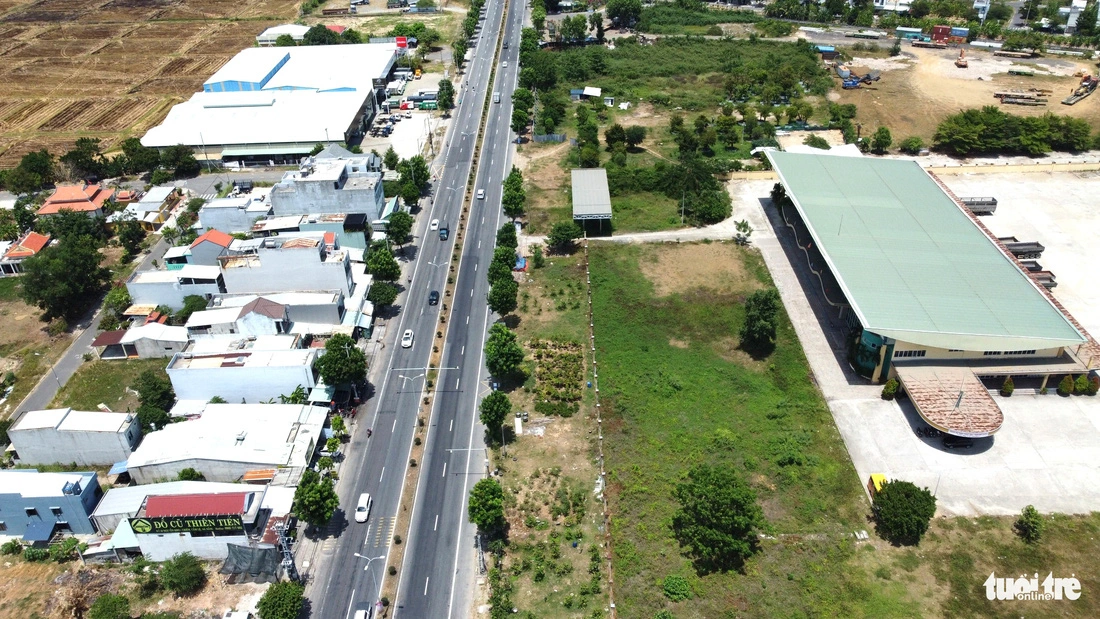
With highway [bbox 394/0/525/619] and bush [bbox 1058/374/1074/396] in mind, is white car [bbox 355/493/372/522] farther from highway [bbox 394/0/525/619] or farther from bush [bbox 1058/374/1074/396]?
bush [bbox 1058/374/1074/396]

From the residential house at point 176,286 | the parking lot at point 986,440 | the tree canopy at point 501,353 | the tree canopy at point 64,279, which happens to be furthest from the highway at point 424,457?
the tree canopy at point 64,279

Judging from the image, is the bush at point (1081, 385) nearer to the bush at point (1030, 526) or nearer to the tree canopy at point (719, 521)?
the bush at point (1030, 526)

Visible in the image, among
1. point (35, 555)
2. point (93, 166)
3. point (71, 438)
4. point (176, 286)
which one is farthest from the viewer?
point (93, 166)

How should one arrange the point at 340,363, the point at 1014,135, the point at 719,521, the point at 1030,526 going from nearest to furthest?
the point at 719,521 → the point at 1030,526 → the point at 340,363 → the point at 1014,135

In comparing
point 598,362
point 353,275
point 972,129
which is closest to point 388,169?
point 353,275

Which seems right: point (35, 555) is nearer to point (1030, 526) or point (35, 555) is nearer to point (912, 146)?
point (1030, 526)

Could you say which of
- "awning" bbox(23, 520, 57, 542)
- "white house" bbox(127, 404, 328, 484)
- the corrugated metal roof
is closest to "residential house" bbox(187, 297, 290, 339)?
"white house" bbox(127, 404, 328, 484)

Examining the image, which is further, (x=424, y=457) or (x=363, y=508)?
(x=424, y=457)

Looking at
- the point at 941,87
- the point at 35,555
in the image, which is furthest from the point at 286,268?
the point at 941,87
